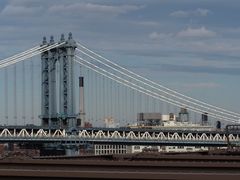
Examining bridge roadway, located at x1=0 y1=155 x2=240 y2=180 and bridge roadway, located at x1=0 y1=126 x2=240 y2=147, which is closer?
bridge roadway, located at x1=0 y1=155 x2=240 y2=180

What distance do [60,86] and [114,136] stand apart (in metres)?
10.9

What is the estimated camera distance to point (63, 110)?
344ft

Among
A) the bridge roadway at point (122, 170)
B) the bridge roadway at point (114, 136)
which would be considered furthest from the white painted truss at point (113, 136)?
the bridge roadway at point (122, 170)

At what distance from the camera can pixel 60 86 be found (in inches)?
4267

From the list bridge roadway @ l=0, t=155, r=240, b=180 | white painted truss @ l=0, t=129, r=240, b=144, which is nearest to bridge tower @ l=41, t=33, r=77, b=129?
white painted truss @ l=0, t=129, r=240, b=144

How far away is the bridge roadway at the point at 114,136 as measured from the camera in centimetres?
9619

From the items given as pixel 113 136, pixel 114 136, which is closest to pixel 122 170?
pixel 113 136

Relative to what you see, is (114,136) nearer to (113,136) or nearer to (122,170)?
(113,136)

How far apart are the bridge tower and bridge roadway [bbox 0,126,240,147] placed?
260 cm

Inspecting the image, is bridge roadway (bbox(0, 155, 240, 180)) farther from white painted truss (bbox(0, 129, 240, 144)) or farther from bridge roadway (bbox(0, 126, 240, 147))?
bridge roadway (bbox(0, 126, 240, 147))

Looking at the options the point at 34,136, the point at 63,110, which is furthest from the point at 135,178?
the point at 63,110

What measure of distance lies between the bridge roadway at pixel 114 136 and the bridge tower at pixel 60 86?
2.60 metres

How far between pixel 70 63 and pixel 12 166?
92186 millimetres

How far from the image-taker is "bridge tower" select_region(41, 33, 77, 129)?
345ft
